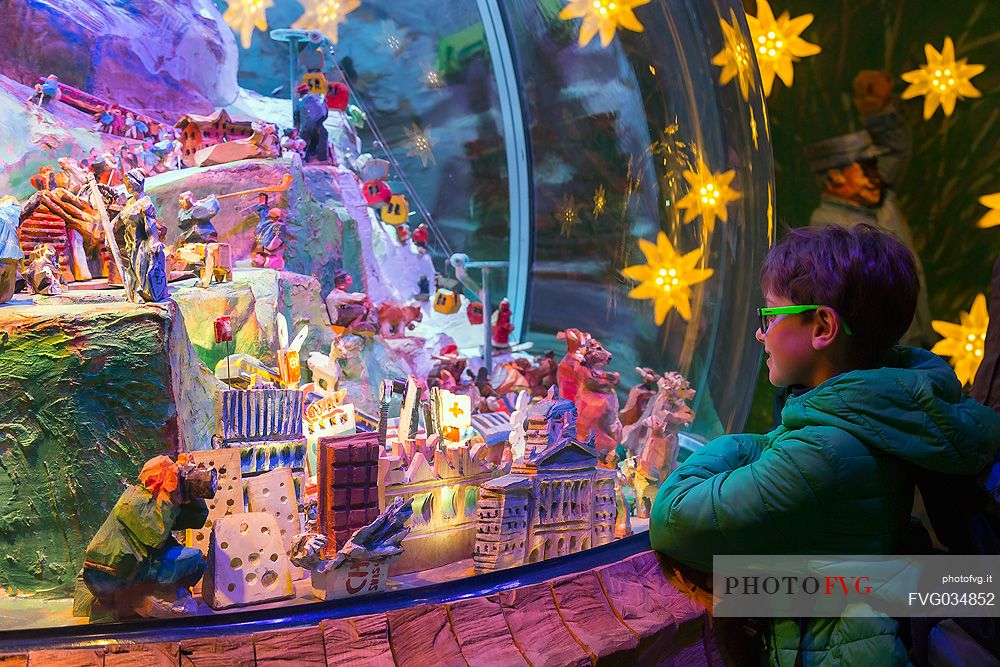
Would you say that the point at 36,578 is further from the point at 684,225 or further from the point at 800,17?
the point at 800,17

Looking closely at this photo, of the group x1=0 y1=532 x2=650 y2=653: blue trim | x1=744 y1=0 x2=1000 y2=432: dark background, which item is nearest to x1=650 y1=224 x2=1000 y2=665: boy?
x1=0 y1=532 x2=650 y2=653: blue trim

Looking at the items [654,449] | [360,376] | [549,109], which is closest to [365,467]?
[360,376]

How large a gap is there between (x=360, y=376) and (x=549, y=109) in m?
0.70

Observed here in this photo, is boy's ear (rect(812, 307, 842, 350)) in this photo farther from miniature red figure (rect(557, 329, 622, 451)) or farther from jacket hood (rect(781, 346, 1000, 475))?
miniature red figure (rect(557, 329, 622, 451))

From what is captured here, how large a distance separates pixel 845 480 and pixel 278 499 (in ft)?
2.36

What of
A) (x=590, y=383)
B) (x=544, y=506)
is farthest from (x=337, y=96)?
(x=544, y=506)

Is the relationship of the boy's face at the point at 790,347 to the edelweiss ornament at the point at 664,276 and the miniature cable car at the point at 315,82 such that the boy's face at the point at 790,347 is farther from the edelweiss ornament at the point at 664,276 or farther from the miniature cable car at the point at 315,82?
the miniature cable car at the point at 315,82

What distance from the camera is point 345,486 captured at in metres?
1.24

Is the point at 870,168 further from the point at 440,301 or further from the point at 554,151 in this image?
the point at 440,301

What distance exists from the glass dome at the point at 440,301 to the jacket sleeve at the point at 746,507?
1.40 feet

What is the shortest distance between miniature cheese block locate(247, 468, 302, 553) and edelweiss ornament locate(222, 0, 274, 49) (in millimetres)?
730

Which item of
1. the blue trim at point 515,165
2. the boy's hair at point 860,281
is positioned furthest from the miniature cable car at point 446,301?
the boy's hair at point 860,281

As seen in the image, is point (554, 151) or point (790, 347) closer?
point (790, 347)

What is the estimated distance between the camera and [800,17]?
2.94 m
